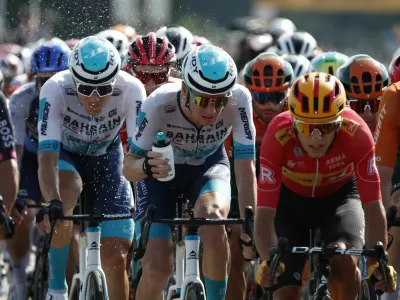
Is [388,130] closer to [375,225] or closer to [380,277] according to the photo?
[375,225]

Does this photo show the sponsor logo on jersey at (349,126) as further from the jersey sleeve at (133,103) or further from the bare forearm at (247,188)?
the jersey sleeve at (133,103)

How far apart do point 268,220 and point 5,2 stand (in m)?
17.9

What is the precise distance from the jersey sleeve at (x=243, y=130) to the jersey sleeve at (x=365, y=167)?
1159mm

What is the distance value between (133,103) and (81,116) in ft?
1.37

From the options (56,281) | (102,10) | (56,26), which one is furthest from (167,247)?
(56,26)

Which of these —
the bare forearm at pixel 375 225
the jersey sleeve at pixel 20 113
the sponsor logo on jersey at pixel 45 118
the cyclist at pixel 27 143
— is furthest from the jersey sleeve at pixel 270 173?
the jersey sleeve at pixel 20 113

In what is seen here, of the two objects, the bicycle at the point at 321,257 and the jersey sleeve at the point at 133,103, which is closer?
the bicycle at the point at 321,257

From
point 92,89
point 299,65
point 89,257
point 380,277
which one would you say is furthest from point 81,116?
point 299,65

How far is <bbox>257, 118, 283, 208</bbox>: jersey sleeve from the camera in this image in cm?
755

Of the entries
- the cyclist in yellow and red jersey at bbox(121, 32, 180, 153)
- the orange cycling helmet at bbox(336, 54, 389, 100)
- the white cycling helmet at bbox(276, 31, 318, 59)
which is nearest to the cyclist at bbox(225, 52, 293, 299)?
the orange cycling helmet at bbox(336, 54, 389, 100)

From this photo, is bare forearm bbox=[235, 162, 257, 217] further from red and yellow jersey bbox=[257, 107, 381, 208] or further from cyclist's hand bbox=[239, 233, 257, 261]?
red and yellow jersey bbox=[257, 107, 381, 208]

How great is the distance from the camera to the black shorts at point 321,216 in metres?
7.84

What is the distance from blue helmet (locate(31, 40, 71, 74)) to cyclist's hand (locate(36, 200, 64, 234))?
10.9 ft

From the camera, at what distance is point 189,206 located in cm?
898
